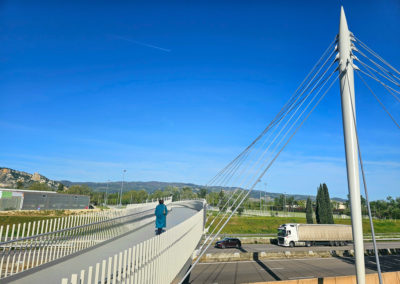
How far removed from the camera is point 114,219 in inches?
413

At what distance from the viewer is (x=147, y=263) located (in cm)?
451

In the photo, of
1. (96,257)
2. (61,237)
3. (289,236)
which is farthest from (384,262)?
(61,237)

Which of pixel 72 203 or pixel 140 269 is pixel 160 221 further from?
pixel 72 203

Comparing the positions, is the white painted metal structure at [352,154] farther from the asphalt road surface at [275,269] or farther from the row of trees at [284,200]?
the asphalt road surface at [275,269]

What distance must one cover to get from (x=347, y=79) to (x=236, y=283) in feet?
43.8

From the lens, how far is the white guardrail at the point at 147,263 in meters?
3.40

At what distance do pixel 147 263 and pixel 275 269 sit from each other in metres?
17.6

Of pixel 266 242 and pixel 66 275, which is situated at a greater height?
pixel 66 275

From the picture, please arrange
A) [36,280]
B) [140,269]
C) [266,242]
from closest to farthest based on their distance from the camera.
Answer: [140,269]
[36,280]
[266,242]

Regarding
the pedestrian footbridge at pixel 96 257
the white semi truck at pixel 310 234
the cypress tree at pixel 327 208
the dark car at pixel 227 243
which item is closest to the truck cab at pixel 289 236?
the white semi truck at pixel 310 234

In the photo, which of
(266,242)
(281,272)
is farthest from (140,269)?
(266,242)

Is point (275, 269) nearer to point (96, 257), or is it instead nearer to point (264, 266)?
point (264, 266)

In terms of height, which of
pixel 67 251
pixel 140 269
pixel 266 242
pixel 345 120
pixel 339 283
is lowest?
pixel 266 242

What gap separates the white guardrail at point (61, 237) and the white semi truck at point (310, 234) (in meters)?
23.9
